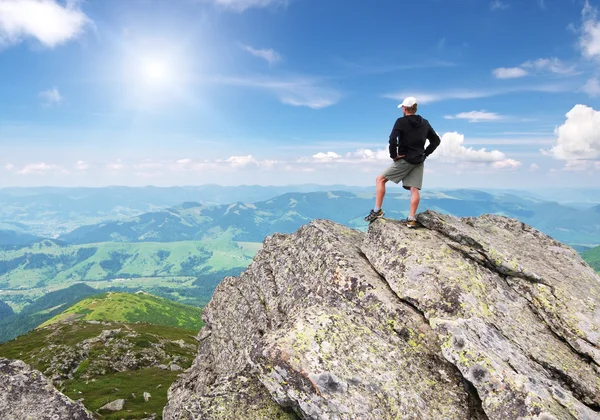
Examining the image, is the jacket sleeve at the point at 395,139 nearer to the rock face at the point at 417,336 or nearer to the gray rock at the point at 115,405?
the rock face at the point at 417,336

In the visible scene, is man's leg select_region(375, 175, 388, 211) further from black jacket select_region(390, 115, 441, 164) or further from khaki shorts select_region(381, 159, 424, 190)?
black jacket select_region(390, 115, 441, 164)

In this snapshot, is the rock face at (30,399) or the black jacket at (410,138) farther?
the rock face at (30,399)

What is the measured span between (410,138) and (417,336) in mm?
10979

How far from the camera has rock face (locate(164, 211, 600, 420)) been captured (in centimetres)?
1183

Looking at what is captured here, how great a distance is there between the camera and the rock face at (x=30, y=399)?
21828mm

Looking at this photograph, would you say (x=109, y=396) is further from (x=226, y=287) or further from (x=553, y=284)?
(x=553, y=284)

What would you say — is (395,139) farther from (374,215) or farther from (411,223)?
(411,223)

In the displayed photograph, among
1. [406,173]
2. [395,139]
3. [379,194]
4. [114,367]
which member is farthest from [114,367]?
[395,139]

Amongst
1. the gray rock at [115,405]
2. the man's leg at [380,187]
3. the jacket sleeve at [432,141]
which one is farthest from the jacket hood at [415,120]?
the gray rock at [115,405]

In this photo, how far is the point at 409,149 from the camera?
1948cm

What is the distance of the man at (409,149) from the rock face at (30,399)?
2522cm

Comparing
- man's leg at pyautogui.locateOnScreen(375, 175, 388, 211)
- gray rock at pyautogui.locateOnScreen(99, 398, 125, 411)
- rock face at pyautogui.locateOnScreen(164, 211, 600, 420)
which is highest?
man's leg at pyautogui.locateOnScreen(375, 175, 388, 211)

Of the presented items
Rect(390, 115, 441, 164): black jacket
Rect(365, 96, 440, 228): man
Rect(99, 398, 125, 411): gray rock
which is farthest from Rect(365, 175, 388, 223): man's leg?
Rect(99, 398, 125, 411): gray rock

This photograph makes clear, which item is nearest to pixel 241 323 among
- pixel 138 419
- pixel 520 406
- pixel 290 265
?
pixel 290 265
